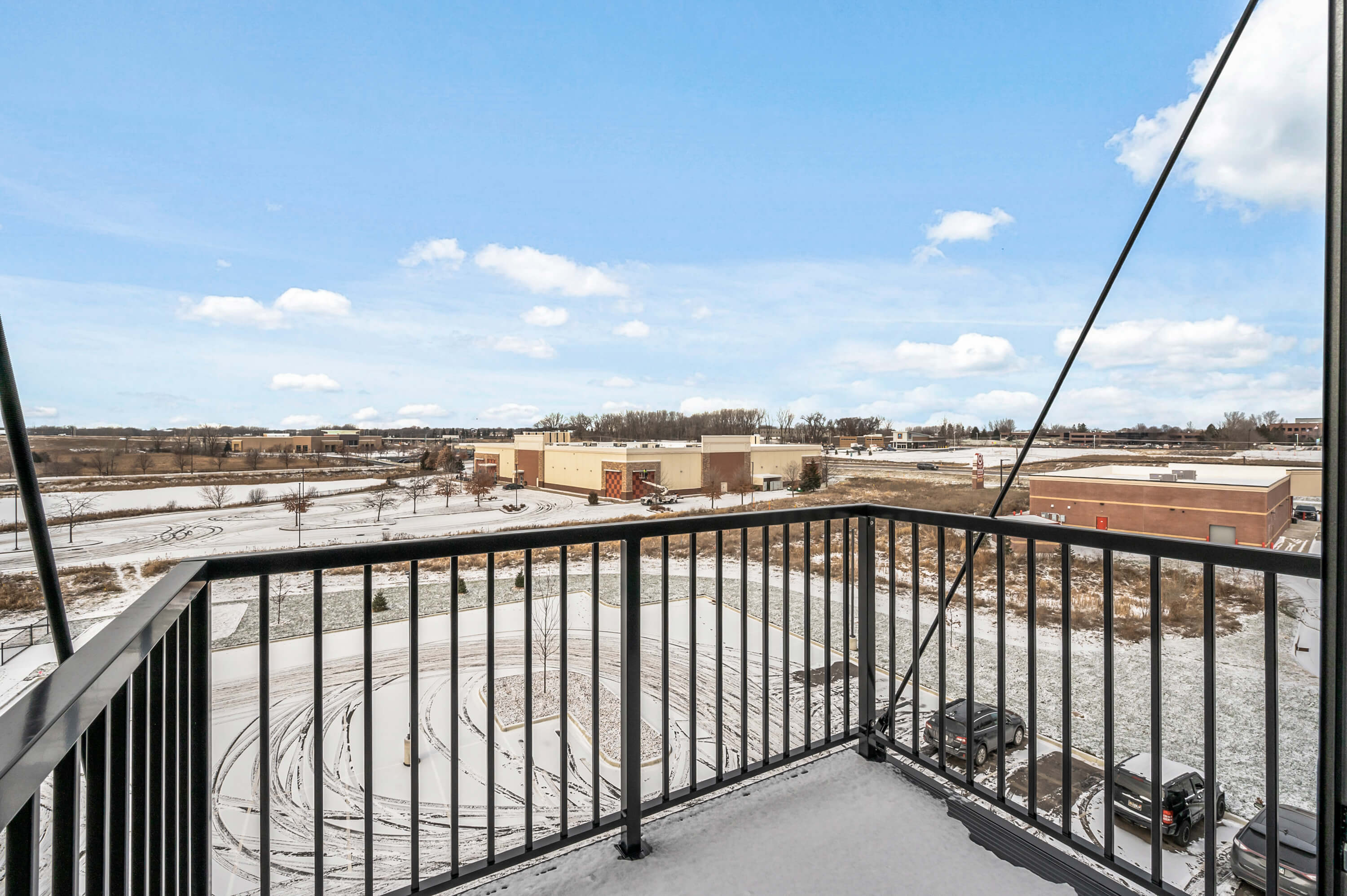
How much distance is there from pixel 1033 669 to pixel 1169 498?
5.49ft

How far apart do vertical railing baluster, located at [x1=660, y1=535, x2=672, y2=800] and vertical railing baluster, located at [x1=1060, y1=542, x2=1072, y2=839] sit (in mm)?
1011

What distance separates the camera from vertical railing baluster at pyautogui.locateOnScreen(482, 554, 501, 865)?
133 cm

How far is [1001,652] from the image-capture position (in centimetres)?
167

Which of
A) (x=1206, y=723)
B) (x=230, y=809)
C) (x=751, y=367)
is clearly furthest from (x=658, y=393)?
(x=1206, y=723)

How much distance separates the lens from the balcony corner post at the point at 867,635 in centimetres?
193

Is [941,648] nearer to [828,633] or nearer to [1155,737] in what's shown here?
[828,633]

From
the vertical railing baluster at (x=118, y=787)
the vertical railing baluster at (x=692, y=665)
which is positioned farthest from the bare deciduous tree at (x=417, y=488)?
the vertical railing baluster at (x=118, y=787)

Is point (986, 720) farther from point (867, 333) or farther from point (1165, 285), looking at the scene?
point (867, 333)

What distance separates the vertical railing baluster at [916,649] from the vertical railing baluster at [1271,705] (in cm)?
80

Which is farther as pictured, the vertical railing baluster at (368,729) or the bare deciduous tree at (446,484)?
the bare deciduous tree at (446,484)

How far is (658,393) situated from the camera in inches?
392

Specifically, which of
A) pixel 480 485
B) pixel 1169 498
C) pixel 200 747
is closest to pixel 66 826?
pixel 200 747

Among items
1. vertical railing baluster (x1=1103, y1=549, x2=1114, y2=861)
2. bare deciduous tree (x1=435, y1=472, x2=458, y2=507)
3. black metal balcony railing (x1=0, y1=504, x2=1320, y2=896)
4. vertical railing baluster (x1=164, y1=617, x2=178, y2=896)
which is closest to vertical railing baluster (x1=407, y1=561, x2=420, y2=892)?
black metal balcony railing (x1=0, y1=504, x2=1320, y2=896)

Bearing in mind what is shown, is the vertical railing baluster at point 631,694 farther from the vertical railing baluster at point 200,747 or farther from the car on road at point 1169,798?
the car on road at point 1169,798
